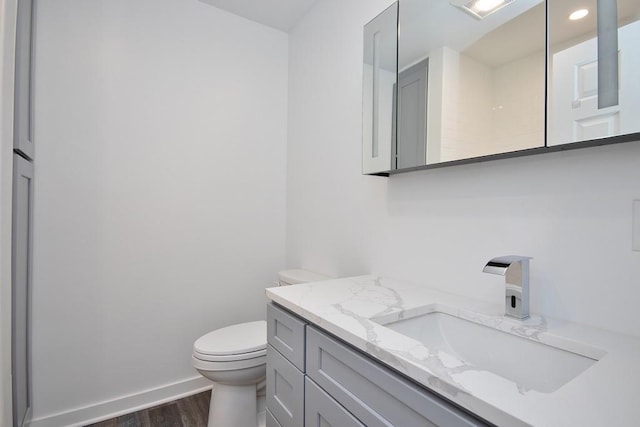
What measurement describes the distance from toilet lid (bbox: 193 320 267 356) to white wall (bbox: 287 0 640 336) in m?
0.52

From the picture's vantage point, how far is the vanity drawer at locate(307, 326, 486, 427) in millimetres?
606

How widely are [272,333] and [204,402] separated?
1.10 m

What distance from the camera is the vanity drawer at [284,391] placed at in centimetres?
103

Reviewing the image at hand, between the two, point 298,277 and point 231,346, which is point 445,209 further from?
point 231,346

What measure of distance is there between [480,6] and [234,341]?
1763 millimetres

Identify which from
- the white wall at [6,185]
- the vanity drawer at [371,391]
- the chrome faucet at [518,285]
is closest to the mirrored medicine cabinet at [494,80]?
the chrome faucet at [518,285]

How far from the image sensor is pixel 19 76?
→ 131 centimetres

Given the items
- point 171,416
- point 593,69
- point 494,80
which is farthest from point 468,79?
point 171,416

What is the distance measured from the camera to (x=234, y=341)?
1642 mm

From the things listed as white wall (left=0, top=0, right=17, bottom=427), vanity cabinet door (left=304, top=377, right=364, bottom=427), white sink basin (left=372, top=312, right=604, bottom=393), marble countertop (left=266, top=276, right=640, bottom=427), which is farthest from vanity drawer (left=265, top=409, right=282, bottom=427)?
white wall (left=0, top=0, right=17, bottom=427)

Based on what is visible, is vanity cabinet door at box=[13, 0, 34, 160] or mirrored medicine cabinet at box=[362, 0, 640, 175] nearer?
mirrored medicine cabinet at box=[362, 0, 640, 175]

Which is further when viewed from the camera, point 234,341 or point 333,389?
point 234,341

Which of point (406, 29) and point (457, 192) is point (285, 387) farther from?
point (406, 29)

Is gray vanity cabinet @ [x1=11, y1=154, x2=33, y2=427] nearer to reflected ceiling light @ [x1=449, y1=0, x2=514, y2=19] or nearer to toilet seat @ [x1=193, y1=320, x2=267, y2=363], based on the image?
toilet seat @ [x1=193, y1=320, x2=267, y2=363]
